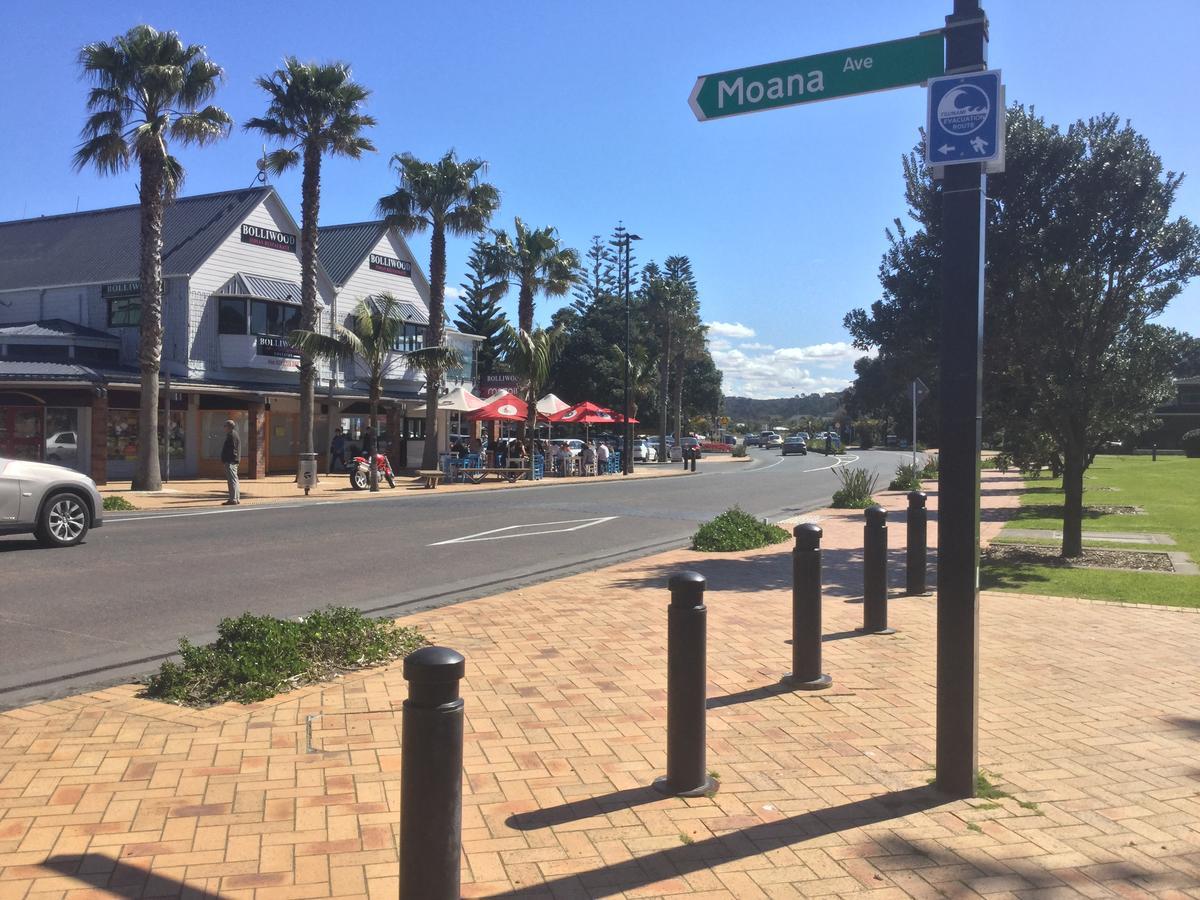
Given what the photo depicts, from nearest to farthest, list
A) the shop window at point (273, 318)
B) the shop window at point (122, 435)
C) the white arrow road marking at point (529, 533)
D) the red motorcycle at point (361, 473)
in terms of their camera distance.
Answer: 1. the white arrow road marking at point (529, 533)
2. the red motorcycle at point (361, 473)
3. the shop window at point (122, 435)
4. the shop window at point (273, 318)

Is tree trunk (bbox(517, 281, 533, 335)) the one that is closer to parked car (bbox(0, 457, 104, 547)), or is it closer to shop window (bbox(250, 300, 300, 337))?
shop window (bbox(250, 300, 300, 337))

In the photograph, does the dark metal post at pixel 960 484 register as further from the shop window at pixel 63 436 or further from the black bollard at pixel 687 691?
the shop window at pixel 63 436

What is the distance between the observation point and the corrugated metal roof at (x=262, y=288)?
3045cm

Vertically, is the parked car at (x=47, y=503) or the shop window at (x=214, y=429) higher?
the shop window at (x=214, y=429)

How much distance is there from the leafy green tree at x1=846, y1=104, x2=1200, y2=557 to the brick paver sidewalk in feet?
17.2

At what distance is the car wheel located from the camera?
11930mm

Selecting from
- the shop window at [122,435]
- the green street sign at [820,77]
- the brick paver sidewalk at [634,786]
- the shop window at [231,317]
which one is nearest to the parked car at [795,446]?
the shop window at [231,317]

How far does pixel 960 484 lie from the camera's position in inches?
169

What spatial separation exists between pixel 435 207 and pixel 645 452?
26.1m

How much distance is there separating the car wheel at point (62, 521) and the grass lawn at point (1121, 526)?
10.6 m

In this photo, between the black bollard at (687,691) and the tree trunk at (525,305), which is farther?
the tree trunk at (525,305)

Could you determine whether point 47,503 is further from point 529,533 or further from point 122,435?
point 122,435

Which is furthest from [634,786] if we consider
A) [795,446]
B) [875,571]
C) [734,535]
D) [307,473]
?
[795,446]

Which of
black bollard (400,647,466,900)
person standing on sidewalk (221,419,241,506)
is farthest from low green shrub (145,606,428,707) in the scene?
person standing on sidewalk (221,419,241,506)
